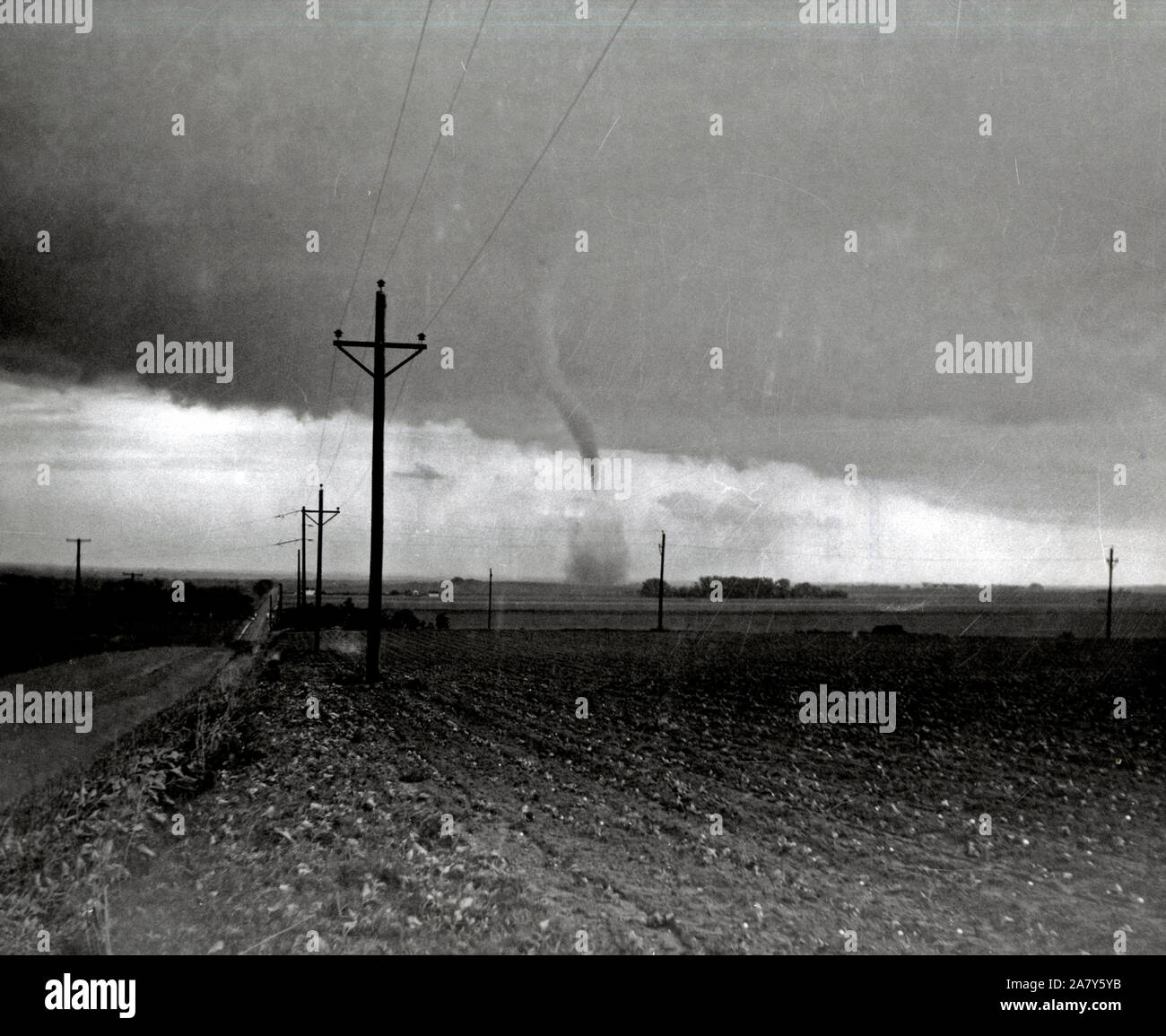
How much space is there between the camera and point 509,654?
39.7 meters

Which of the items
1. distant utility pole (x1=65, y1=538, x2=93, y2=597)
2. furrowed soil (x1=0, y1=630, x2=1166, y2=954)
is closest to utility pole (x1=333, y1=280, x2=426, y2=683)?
Answer: furrowed soil (x1=0, y1=630, x2=1166, y2=954)

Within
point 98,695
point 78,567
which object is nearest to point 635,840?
point 98,695

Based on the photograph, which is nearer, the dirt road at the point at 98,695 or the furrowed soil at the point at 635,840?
the furrowed soil at the point at 635,840

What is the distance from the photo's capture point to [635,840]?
29.0 feet

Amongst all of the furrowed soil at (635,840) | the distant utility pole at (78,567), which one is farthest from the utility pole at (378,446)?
the distant utility pole at (78,567)

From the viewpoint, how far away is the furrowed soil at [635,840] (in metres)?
6.68

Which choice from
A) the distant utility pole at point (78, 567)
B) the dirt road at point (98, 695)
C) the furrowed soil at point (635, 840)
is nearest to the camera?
the furrowed soil at point (635, 840)

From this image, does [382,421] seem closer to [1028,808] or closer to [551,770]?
[551,770]

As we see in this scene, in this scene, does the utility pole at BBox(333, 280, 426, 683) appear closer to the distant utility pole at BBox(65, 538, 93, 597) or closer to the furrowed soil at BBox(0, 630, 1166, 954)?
the furrowed soil at BBox(0, 630, 1166, 954)

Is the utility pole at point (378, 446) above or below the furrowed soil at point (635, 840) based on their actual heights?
above

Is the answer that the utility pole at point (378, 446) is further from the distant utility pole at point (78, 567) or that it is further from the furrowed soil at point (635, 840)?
the distant utility pole at point (78, 567)

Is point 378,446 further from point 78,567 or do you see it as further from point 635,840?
point 78,567

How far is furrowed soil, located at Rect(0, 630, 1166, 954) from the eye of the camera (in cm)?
668
